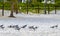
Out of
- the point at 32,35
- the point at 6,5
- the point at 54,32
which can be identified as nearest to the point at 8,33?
the point at 32,35

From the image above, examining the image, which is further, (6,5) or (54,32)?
(6,5)

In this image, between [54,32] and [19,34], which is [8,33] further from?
[54,32]

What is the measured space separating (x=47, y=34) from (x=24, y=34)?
3.06ft

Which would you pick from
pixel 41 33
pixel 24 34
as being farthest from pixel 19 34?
pixel 41 33

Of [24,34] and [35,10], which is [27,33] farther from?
[35,10]

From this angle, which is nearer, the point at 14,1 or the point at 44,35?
the point at 44,35

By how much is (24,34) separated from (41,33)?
0.72 meters

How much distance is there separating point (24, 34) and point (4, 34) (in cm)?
81

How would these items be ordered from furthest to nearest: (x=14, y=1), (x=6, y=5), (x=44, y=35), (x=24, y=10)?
(x=6, y=5) < (x=24, y=10) < (x=14, y=1) < (x=44, y=35)

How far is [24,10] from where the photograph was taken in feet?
101

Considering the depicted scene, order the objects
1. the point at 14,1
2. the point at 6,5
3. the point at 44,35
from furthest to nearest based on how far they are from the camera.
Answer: the point at 6,5, the point at 14,1, the point at 44,35

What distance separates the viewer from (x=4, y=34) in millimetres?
10914

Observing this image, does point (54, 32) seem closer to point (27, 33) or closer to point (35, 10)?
point (27, 33)

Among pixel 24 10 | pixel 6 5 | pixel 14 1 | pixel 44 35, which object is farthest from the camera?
pixel 6 5
